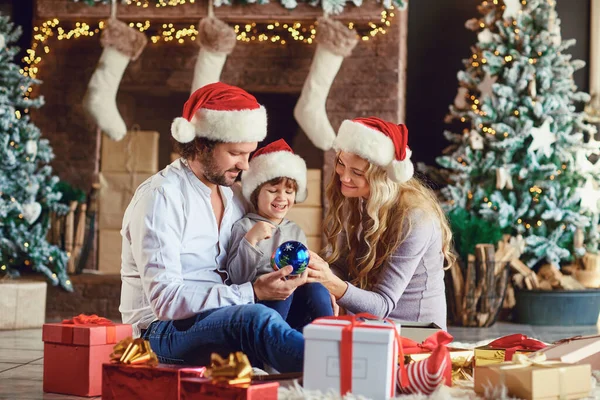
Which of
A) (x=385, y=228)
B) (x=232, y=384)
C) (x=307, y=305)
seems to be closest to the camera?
(x=232, y=384)

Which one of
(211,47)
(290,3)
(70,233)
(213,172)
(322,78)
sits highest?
(290,3)

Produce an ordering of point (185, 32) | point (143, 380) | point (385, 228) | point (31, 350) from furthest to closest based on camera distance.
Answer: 1. point (185, 32)
2. point (31, 350)
3. point (385, 228)
4. point (143, 380)

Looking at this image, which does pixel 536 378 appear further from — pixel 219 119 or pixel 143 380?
pixel 219 119

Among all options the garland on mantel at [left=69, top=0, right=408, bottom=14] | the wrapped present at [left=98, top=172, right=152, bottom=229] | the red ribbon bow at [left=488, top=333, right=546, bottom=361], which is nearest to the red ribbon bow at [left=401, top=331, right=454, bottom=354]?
the red ribbon bow at [left=488, top=333, right=546, bottom=361]

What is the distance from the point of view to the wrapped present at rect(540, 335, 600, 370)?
2547 mm

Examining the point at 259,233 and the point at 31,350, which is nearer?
the point at 259,233

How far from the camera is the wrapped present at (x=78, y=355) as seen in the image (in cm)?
261

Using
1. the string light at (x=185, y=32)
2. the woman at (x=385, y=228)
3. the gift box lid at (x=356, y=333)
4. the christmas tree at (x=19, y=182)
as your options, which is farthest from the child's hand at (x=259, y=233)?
the string light at (x=185, y=32)

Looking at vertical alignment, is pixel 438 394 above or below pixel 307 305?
below

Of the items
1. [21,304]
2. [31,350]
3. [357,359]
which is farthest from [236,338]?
[21,304]

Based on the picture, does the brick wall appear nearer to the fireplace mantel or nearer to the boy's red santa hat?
the fireplace mantel

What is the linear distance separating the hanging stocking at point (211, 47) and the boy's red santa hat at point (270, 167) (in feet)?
7.99

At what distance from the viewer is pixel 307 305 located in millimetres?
2734

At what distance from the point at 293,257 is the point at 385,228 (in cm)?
64
